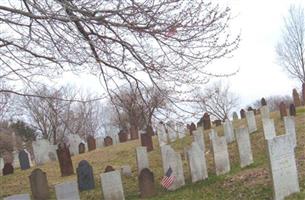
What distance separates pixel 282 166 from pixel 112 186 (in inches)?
136

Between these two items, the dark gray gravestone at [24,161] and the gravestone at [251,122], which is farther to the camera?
the dark gray gravestone at [24,161]

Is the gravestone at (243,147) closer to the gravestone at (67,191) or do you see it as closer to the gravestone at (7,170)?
the gravestone at (67,191)

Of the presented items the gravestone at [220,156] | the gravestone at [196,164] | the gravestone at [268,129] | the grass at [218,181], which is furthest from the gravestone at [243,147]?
the gravestone at [268,129]

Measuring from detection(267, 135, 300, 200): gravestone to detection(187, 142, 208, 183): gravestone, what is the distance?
8.28ft

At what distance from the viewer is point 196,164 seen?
1096 centimetres

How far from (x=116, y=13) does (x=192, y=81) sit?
209 cm

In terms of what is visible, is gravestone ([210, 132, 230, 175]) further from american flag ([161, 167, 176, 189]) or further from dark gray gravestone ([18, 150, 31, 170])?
dark gray gravestone ([18, 150, 31, 170])

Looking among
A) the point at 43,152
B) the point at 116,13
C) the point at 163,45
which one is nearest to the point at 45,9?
the point at 116,13

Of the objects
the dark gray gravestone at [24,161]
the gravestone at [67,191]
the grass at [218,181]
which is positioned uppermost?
the dark gray gravestone at [24,161]

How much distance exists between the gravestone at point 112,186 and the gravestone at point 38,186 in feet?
5.64

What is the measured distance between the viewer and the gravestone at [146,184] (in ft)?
33.9

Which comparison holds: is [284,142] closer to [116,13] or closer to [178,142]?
[116,13]

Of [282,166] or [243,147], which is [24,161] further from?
[282,166]

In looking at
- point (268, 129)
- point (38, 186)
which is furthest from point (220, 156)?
point (38, 186)
